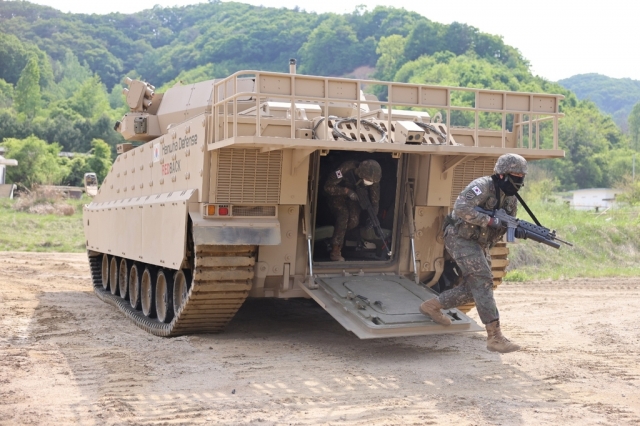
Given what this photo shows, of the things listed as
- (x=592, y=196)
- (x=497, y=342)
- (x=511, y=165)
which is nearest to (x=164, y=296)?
(x=497, y=342)

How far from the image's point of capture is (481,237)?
8188 mm

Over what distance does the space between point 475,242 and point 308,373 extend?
1937 millimetres

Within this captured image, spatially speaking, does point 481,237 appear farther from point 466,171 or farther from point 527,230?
point 466,171

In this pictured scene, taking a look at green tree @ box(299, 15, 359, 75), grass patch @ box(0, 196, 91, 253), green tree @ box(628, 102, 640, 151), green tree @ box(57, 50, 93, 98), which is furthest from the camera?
green tree @ box(299, 15, 359, 75)

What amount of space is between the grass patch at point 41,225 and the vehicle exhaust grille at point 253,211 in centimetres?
1601

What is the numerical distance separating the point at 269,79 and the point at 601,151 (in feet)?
233

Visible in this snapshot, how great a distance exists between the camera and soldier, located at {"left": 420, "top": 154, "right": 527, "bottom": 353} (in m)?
7.91

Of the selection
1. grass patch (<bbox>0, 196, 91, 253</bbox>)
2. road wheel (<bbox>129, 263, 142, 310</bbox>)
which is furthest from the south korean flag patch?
grass patch (<bbox>0, 196, 91, 253</bbox>)

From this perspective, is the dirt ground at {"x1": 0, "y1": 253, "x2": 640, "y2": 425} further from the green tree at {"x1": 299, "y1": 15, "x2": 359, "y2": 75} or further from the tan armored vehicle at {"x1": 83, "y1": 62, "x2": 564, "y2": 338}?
the green tree at {"x1": 299, "y1": 15, "x2": 359, "y2": 75}

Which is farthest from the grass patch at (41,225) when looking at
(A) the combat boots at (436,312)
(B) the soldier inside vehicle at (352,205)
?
(A) the combat boots at (436,312)

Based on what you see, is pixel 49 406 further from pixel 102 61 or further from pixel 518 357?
pixel 102 61

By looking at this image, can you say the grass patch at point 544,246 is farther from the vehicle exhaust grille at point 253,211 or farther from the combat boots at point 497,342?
the combat boots at point 497,342

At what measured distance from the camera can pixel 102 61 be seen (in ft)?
432

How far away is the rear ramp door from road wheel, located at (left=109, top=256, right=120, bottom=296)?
5057 millimetres
